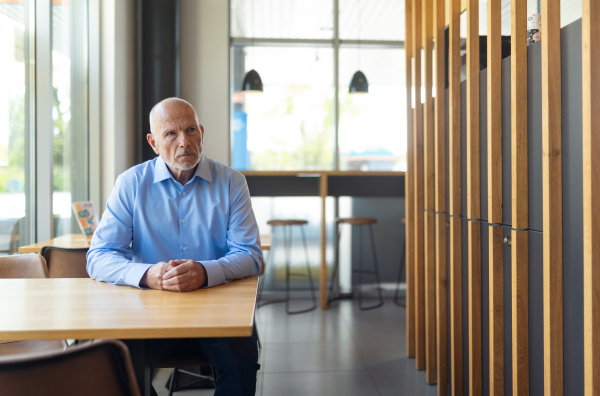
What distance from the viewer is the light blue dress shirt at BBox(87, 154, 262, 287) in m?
2.04

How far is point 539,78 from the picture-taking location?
1.92 m

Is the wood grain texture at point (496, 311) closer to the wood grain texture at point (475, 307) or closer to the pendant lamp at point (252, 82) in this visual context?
the wood grain texture at point (475, 307)

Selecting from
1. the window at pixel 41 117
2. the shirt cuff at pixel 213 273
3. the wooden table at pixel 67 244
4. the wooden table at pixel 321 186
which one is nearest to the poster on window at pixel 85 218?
the wooden table at pixel 67 244

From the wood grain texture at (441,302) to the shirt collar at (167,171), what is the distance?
1.36 m

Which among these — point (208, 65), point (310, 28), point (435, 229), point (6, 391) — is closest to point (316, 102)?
point (310, 28)

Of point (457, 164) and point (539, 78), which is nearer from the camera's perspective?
point (539, 78)

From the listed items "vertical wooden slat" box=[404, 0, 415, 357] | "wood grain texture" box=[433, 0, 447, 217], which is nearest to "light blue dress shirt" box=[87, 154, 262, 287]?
"wood grain texture" box=[433, 0, 447, 217]

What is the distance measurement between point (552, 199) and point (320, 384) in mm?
1901

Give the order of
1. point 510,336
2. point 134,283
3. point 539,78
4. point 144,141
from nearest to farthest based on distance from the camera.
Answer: point 134,283 < point 539,78 < point 510,336 < point 144,141

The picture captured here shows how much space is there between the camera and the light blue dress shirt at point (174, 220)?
2045 mm

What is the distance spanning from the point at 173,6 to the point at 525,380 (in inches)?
181

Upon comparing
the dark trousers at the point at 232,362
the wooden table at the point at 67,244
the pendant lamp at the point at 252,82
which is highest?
the pendant lamp at the point at 252,82

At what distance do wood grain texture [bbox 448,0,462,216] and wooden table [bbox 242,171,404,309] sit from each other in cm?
247

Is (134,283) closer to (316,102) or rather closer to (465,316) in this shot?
(465,316)
